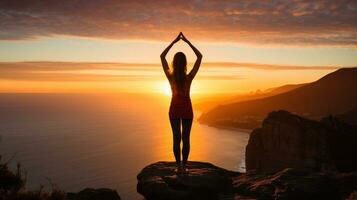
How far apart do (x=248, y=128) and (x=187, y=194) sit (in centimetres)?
19097

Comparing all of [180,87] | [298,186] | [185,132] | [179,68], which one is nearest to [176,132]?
[185,132]

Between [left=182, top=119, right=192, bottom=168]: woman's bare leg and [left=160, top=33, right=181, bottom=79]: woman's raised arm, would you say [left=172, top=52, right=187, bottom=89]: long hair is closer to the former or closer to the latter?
[left=160, top=33, right=181, bottom=79]: woman's raised arm

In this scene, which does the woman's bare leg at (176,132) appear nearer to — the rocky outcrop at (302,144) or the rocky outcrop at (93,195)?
the rocky outcrop at (93,195)

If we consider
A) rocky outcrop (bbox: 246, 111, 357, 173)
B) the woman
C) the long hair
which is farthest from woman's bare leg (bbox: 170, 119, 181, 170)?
rocky outcrop (bbox: 246, 111, 357, 173)

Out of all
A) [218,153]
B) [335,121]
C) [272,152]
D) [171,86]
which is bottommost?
[218,153]

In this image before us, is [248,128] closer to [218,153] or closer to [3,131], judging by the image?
[218,153]

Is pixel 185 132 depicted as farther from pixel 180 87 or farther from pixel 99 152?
pixel 99 152

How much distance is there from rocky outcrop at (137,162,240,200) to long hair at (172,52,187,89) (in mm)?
2590

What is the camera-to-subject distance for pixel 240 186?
10.9 m

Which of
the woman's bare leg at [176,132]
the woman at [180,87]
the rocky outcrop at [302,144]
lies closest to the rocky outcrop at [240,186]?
the woman's bare leg at [176,132]

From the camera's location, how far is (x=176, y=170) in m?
11.0

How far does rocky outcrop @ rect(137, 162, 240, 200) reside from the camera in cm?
976

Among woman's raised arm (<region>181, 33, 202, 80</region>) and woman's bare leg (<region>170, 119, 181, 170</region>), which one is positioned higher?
woman's raised arm (<region>181, 33, 202, 80</region>)

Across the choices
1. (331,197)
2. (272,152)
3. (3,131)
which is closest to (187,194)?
(331,197)
